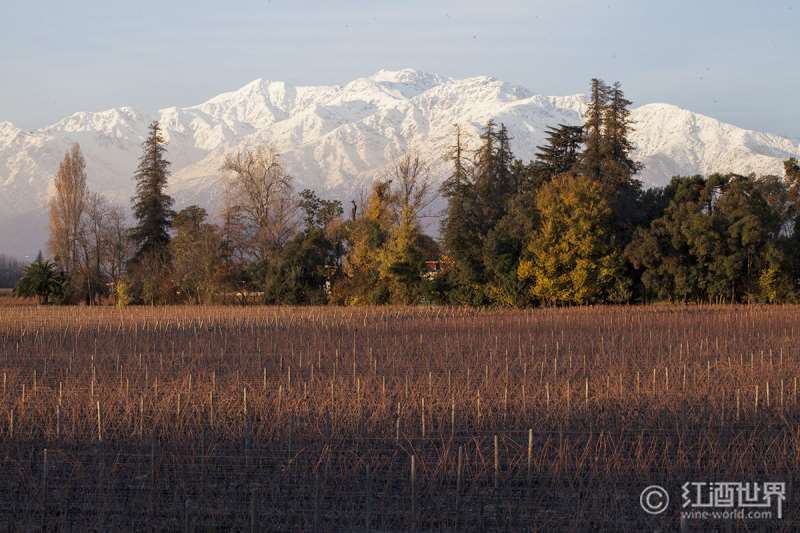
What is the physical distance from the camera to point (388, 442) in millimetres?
10930

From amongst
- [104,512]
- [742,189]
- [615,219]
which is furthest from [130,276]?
[104,512]

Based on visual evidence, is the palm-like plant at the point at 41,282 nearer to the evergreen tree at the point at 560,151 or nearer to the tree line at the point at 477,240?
the tree line at the point at 477,240

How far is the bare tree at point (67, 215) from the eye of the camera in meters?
55.2

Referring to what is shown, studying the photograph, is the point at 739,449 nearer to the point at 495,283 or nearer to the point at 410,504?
the point at 410,504

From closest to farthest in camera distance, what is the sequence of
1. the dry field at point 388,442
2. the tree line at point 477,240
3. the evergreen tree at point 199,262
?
the dry field at point 388,442, the tree line at point 477,240, the evergreen tree at point 199,262

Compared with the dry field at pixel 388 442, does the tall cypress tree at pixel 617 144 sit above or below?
above

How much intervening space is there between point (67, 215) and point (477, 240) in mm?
28028

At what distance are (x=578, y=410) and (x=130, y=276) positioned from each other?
1808 inches

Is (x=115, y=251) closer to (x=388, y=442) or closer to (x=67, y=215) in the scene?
(x=67, y=215)

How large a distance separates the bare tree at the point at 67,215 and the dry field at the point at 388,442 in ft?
118

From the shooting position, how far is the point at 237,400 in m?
13.4

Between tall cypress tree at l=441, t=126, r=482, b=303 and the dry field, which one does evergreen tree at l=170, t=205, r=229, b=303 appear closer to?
tall cypress tree at l=441, t=126, r=482, b=303

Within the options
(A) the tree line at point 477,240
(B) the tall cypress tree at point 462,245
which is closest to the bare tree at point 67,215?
(A) the tree line at point 477,240

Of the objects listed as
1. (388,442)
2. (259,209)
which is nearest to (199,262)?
(259,209)
